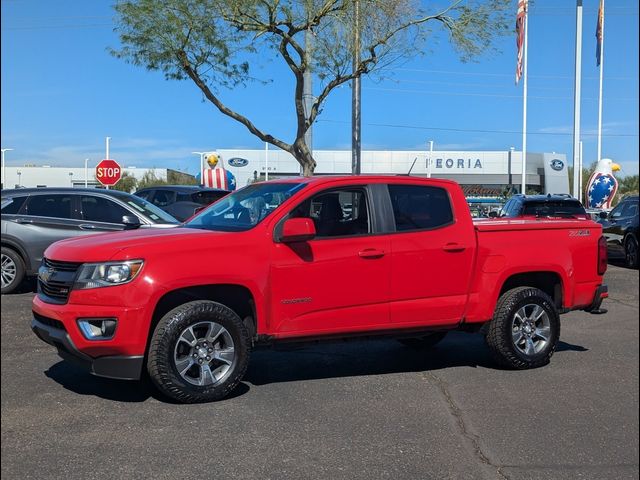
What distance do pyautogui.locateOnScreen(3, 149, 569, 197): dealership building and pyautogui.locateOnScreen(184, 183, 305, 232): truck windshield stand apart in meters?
37.7

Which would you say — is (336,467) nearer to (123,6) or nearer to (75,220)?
(75,220)

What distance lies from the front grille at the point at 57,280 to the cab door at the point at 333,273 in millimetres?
1613

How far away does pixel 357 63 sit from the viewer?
1653 cm

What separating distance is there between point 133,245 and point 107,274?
301 millimetres

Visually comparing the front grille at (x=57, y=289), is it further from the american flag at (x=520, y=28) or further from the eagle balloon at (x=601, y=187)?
the eagle balloon at (x=601, y=187)

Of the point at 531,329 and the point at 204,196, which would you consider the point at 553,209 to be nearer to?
the point at 204,196

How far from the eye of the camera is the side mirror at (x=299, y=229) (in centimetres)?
532

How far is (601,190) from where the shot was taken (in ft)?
86.9

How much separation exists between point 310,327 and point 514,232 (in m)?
2.33

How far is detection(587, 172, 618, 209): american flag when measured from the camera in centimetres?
2642

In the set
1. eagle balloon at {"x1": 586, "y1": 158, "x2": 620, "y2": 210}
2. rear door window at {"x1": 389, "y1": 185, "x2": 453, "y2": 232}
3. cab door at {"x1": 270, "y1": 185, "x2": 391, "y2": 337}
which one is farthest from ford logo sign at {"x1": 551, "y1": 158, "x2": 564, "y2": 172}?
cab door at {"x1": 270, "y1": 185, "x2": 391, "y2": 337}

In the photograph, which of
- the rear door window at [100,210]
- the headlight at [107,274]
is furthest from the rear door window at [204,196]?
the headlight at [107,274]

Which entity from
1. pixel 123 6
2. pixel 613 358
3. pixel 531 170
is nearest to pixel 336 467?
pixel 613 358

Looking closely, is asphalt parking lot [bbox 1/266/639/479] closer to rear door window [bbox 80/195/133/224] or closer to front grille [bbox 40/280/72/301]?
front grille [bbox 40/280/72/301]
